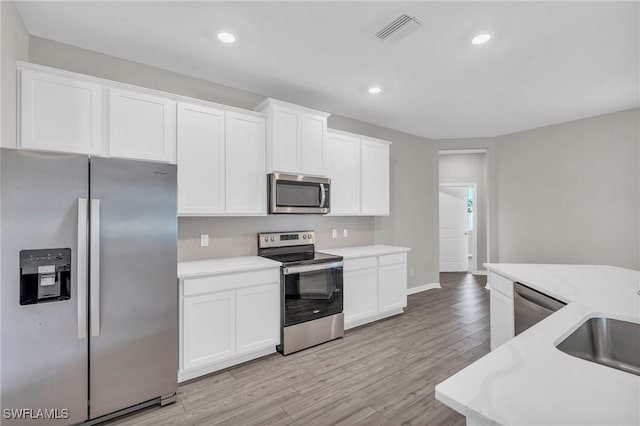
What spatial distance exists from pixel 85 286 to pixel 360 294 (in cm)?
270

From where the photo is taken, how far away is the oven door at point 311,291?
296cm

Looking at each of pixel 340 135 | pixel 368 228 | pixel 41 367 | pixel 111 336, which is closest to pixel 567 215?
pixel 368 228

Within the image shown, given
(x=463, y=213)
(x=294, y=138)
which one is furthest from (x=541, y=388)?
(x=463, y=213)

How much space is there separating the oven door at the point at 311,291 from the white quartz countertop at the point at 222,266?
0.84ft

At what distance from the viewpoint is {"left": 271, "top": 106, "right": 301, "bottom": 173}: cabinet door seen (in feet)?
10.5

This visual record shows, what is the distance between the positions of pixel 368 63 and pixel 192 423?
3278 mm

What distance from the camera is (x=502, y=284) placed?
2455 mm

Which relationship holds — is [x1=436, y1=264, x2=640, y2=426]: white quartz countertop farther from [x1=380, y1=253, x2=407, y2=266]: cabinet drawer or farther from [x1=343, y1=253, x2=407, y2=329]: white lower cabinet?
[x1=380, y1=253, x2=407, y2=266]: cabinet drawer

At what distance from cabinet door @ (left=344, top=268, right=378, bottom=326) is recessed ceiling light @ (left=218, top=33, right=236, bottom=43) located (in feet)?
8.57

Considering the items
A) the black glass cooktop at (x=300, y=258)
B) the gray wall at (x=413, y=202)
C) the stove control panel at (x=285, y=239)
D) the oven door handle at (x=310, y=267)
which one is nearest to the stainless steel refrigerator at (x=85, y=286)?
the oven door handle at (x=310, y=267)

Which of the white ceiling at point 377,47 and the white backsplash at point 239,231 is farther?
the white backsplash at point 239,231

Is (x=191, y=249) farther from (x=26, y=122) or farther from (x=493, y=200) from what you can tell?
(x=493, y=200)

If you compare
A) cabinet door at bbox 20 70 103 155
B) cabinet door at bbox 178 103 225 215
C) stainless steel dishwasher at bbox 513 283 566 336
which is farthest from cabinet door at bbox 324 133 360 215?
cabinet door at bbox 20 70 103 155

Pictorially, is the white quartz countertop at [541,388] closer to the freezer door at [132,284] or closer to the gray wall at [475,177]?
the freezer door at [132,284]
